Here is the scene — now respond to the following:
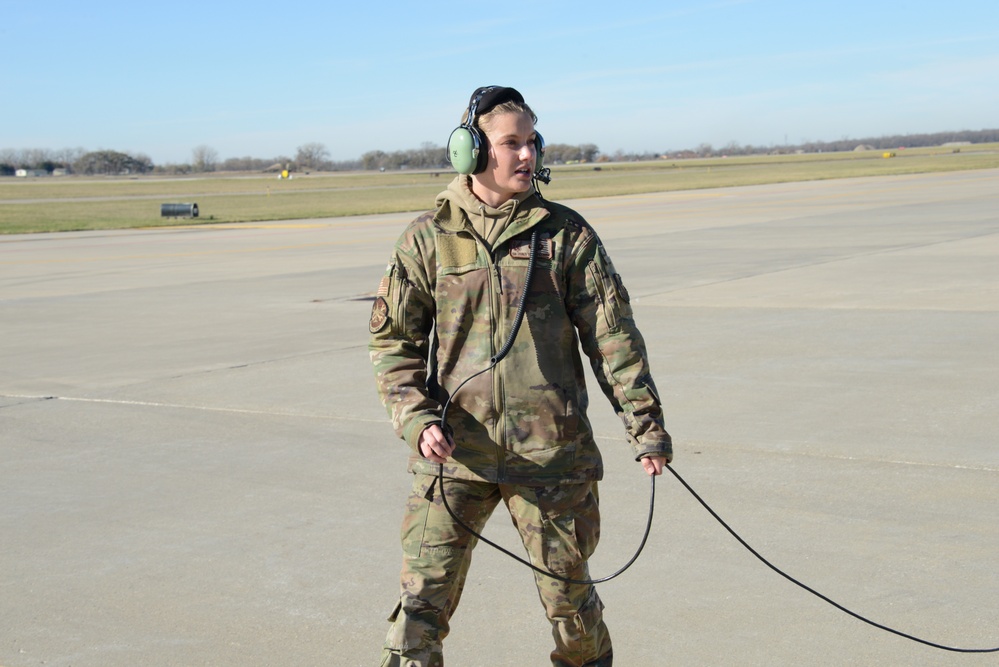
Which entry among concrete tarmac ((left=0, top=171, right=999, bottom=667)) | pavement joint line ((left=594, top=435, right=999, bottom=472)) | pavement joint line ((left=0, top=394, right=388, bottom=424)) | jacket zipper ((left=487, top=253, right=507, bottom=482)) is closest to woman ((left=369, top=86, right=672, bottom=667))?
jacket zipper ((left=487, top=253, right=507, bottom=482))

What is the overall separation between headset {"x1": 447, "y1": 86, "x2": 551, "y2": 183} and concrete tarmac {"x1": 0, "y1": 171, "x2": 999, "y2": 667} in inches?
67.8

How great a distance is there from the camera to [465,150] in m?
3.25

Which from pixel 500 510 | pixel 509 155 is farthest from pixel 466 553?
pixel 500 510

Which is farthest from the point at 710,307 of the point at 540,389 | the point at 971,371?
the point at 540,389

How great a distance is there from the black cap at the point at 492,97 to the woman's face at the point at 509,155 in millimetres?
60

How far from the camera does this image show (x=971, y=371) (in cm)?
880

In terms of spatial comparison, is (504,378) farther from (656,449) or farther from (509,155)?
(509,155)

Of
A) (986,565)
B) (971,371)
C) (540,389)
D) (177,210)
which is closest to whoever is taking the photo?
(540,389)

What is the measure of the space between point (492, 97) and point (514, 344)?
72 centimetres

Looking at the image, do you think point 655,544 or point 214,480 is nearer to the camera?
point 655,544

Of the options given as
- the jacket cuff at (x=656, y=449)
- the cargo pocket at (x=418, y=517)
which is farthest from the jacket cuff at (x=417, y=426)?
the jacket cuff at (x=656, y=449)

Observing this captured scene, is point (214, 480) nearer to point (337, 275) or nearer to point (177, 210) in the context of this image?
point (337, 275)

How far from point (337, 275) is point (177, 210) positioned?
24.0m

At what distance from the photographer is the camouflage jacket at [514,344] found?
3207 millimetres
